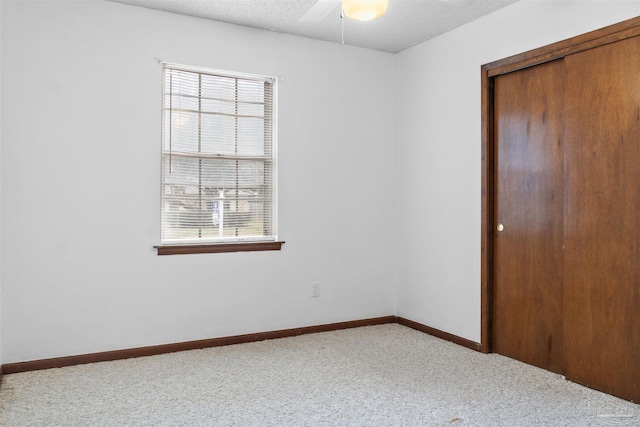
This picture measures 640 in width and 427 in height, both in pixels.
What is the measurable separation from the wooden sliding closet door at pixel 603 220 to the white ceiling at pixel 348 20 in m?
0.91

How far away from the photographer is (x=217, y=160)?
376 centimetres

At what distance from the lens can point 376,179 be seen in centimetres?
443

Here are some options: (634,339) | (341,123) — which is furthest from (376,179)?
(634,339)

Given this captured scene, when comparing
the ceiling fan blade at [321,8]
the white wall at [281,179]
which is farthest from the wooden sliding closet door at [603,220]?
the ceiling fan blade at [321,8]

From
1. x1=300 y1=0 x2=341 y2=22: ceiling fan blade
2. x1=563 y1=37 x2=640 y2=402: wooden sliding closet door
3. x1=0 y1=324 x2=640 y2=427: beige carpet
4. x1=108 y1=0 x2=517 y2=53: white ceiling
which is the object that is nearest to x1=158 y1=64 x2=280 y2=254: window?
x1=108 y1=0 x2=517 y2=53: white ceiling

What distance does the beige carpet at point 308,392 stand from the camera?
8.09 ft

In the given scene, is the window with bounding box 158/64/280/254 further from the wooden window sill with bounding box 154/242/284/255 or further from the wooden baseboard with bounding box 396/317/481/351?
the wooden baseboard with bounding box 396/317/481/351

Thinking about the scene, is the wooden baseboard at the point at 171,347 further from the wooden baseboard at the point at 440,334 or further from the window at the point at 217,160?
the window at the point at 217,160

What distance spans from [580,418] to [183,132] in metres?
3.05

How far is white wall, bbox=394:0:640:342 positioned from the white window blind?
1.22 m

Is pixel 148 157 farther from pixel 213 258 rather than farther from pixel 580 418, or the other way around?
pixel 580 418

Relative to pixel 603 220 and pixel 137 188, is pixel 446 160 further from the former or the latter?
pixel 137 188

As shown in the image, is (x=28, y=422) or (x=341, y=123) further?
(x=341, y=123)

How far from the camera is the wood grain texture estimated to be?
3150 millimetres
